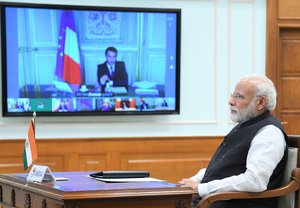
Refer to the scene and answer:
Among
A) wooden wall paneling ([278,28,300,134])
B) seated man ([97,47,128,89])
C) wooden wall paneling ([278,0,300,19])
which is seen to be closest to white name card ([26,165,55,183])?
seated man ([97,47,128,89])

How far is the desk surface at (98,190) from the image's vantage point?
2.96m

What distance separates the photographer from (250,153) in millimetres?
3576

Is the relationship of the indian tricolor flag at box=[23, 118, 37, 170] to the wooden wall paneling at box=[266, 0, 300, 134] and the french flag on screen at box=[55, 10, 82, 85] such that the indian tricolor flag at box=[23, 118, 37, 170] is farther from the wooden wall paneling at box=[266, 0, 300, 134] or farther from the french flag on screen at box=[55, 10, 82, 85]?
the wooden wall paneling at box=[266, 0, 300, 134]

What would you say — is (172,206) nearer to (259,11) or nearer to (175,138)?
(175,138)

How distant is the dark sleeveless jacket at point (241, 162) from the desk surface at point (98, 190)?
0.48 m

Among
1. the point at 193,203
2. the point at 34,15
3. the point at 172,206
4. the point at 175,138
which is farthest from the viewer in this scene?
the point at 175,138

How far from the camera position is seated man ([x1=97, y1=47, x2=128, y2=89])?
259 inches

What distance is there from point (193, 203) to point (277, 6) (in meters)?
3.84

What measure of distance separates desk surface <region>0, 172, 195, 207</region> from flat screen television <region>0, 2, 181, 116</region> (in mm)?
2930

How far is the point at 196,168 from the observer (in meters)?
6.91

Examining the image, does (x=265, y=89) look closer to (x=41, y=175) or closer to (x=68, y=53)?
(x=41, y=175)

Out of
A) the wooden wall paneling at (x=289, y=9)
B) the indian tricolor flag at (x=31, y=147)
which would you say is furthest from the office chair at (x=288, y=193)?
the wooden wall paneling at (x=289, y=9)

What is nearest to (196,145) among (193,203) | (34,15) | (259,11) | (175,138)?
(175,138)

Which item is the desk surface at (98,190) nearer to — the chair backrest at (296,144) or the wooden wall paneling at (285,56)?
the chair backrest at (296,144)
